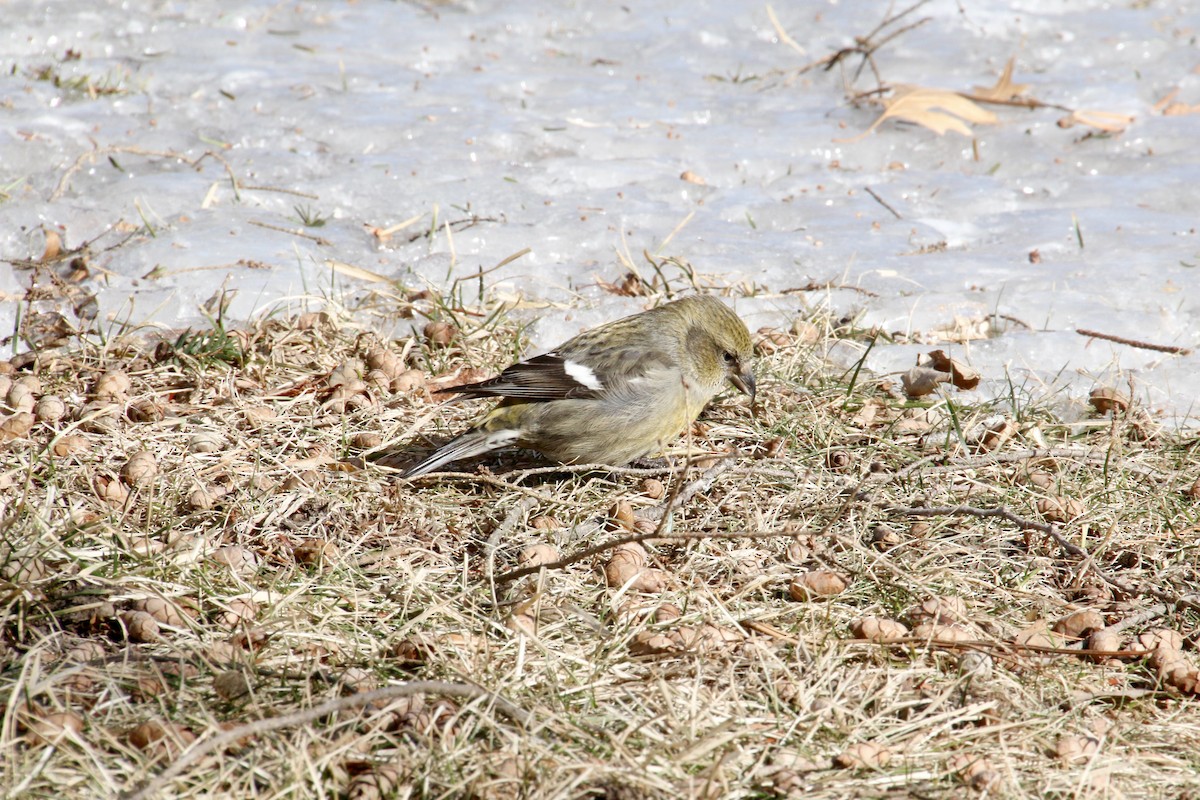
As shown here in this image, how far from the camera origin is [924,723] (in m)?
2.66

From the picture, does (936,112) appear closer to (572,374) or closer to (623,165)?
(623,165)

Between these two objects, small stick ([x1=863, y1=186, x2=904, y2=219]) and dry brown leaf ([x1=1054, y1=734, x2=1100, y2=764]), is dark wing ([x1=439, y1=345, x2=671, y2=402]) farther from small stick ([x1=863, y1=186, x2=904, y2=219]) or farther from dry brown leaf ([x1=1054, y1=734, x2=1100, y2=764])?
small stick ([x1=863, y1=186, x2=904, y2=219])

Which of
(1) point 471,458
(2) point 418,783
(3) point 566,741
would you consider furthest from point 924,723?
(1) point 471,458

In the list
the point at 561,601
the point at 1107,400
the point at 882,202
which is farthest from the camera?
the point at 882,202

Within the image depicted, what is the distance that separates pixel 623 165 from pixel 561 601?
3.86 metres

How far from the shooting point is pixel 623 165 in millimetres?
6422

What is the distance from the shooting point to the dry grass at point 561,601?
2.44 m

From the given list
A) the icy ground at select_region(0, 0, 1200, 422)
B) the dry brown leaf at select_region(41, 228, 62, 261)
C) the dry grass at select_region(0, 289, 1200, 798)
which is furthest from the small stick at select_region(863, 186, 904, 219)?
the dry brown leaf at select_region(41, 228, 62, 261)

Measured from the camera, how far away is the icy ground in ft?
16.7

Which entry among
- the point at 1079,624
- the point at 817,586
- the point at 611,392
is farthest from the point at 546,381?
the point at 1079,624

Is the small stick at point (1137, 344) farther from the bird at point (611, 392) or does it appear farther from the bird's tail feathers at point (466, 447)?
the bird's tail feathers at point (466, 447)

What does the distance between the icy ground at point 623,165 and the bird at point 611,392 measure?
0.76 meters

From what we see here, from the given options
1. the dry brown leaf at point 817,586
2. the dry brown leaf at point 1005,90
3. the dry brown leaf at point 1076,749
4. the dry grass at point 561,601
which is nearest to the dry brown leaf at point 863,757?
the dry grass at point 561,601

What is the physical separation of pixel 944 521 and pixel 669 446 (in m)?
1.20
